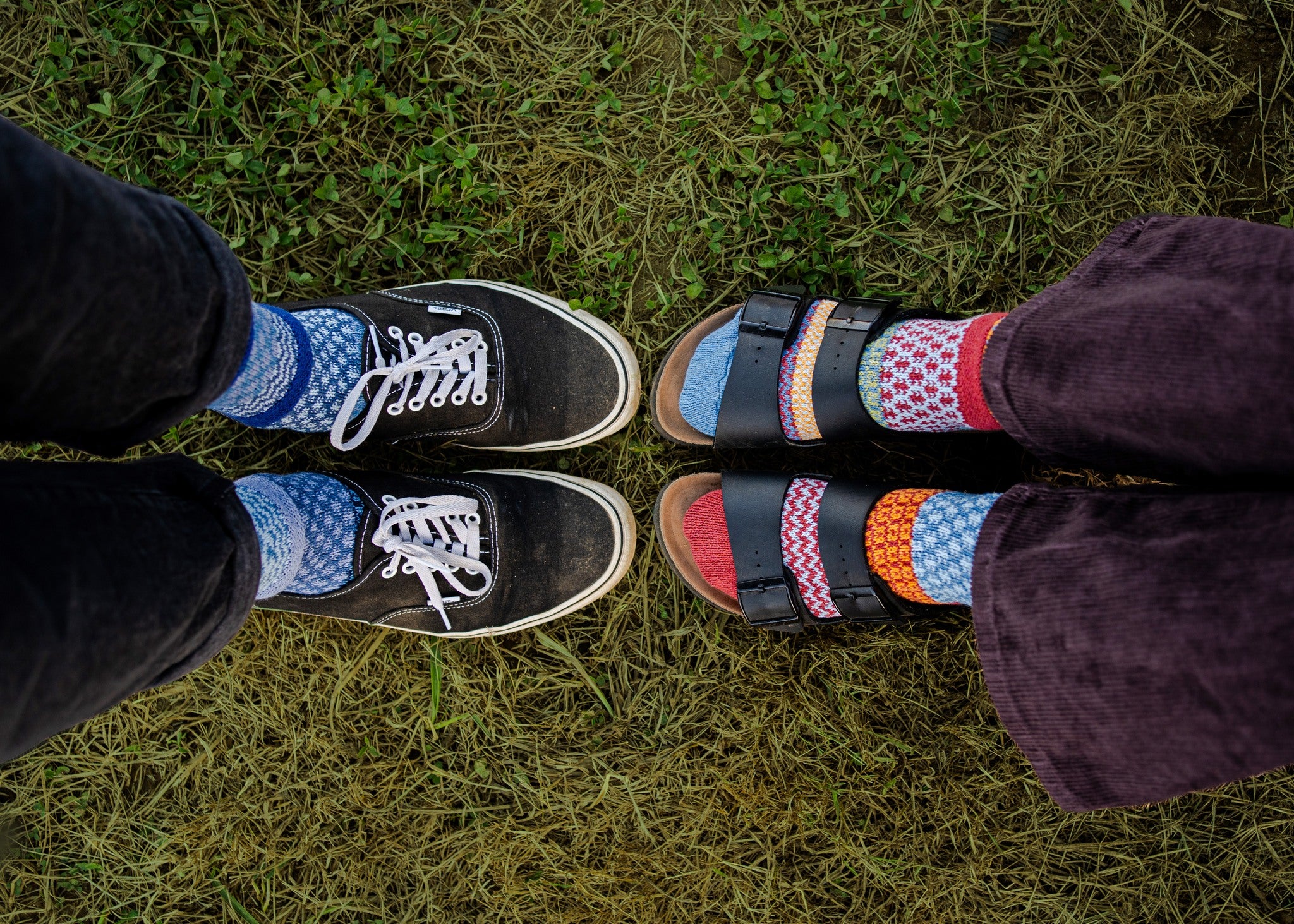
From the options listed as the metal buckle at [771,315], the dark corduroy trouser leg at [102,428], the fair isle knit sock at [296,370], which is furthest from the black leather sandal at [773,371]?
the dark corduroy trouser leg at [102,428]

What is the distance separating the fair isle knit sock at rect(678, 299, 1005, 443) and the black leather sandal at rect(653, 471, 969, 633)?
120 millimetres

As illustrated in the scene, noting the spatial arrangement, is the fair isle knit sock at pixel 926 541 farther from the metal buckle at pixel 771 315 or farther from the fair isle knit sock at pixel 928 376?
the metal buckle at pixel 771 315

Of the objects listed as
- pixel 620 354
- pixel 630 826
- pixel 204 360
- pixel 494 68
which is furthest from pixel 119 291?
pixel 630 826

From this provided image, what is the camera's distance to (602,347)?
1595mm

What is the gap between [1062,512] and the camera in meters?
0.99

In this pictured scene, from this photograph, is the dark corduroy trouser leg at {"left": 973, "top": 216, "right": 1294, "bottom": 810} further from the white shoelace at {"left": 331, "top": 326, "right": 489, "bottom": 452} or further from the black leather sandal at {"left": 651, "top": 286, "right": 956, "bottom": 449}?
the white shoelace at {"left": 331, "top": 326, "right": 489, "bottom": 452}

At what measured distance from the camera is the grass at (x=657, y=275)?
63.2 inches

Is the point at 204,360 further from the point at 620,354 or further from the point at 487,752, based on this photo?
the point at 487,752

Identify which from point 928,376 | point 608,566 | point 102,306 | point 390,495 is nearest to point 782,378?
point 928,376

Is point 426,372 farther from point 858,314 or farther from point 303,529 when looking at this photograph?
point 858,314

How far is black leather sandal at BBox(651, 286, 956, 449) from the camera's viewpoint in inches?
55.4

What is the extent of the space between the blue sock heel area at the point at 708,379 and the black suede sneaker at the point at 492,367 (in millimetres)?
115

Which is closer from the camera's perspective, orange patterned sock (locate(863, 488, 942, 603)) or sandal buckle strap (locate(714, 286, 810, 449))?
orange patterned sock (locate(863, 488, 942, 603))

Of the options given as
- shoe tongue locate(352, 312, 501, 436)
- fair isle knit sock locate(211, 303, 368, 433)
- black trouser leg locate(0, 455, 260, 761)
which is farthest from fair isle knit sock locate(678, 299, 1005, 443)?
black trouser leg locate(0, 455, 260, 761)
